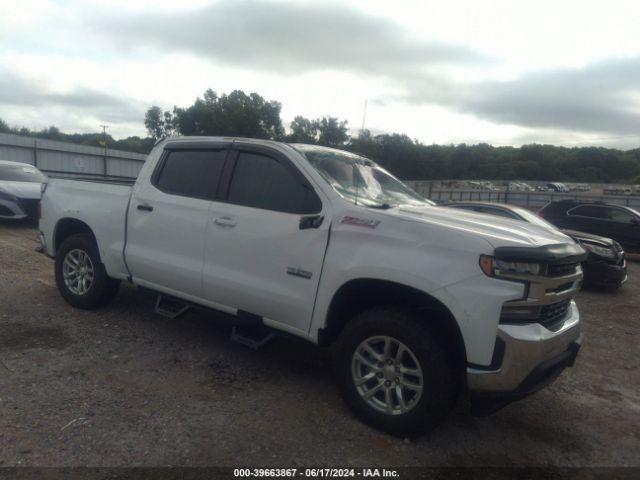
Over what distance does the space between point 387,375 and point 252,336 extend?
130 centimetres

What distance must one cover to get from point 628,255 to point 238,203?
40.8 feet

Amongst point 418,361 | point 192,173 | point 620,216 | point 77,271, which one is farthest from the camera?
point 620,216

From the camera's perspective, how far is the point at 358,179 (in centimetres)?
429

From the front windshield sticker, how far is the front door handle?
102 centimetres

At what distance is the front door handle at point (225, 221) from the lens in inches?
162

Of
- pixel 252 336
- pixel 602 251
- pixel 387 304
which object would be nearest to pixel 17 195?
pixel 252 336

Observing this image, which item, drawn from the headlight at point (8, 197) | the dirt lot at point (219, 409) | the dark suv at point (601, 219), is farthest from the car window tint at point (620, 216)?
the headlight at point (8, 197)

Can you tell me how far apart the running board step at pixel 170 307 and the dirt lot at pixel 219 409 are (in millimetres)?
336

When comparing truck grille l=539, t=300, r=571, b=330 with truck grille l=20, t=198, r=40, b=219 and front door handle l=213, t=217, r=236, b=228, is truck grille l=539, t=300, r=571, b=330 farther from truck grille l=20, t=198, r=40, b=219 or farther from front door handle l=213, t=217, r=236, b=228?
truck grille l=20, t=198, r=40, b=219

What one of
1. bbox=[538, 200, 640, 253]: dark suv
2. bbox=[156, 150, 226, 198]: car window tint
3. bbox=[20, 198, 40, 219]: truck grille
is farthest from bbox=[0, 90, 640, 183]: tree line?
bbox=[156, 150, 226, 198]: car window tint

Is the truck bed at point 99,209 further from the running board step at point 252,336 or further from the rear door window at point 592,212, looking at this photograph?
the rear door window at point 592,212

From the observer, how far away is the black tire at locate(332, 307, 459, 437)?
3.14 metres

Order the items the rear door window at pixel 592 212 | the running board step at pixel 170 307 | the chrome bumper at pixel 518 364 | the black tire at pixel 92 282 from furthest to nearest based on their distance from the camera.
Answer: the rear door window at pixel 592 212 < the black tire at pixel 92 282 < the running board step at pixel 170 307 < the chrome bumper at pixel 518 364

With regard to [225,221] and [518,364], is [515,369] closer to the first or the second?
[518,364]
